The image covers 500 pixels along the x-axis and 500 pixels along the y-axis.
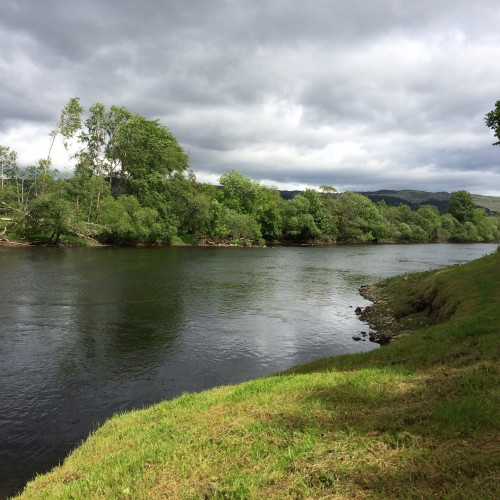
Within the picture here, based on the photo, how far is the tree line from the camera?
8500 centimetres

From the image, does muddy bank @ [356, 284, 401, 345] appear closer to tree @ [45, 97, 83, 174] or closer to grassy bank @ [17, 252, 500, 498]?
grassy bank @ [17, 252, 500, 498]

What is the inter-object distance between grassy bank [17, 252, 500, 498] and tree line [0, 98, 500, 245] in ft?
265

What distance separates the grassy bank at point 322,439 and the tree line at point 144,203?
80.8 metres

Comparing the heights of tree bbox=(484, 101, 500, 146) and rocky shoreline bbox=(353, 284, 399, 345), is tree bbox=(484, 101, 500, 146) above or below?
above

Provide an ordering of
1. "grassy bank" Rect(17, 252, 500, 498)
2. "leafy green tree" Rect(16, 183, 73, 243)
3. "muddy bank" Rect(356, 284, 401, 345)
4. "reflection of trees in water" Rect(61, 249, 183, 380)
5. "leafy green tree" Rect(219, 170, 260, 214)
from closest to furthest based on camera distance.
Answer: "grassy bank" Rect(17, 252, 500, 498), "reflection of trees in water" Rect(61, 249, 183, 380), "muddy bank" Rect(356, 284, 401, 345), "leafy green tree" Rect(16, 183, 73, 243), "leafy green tree" Rect(219, 170, 260, 214)

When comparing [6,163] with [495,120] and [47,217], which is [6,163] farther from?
[495,120]

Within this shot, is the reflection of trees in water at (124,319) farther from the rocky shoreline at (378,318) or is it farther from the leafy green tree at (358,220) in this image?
the leafy green tree at (358,220)

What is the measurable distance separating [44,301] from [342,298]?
28.4m

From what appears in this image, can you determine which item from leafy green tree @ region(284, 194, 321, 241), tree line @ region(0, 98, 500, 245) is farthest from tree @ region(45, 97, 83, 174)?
leafy green tree @ region(284, 194, 321, 241)

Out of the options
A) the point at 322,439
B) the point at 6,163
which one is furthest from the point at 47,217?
the point at 322,439

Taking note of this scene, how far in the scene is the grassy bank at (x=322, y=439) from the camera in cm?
687

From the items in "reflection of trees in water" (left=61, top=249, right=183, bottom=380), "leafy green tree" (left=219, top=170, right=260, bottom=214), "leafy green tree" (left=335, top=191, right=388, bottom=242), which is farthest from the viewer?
"leafy green tree" (left=335, top=191, right=388, bottom=242)

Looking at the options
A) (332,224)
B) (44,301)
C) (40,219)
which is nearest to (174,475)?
(44,301)

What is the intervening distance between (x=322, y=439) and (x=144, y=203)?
103286mm
